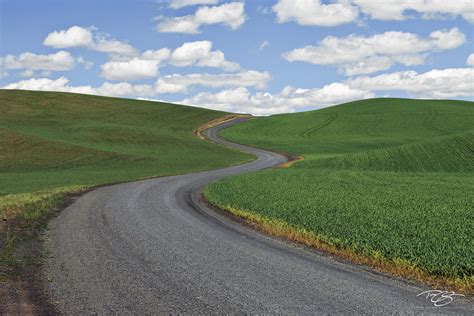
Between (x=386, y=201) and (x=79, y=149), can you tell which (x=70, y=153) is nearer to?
(x=79, y=149)

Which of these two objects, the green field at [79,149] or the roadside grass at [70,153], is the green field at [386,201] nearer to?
the roadside grass at [70,153]

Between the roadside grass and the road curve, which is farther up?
the roadside grass

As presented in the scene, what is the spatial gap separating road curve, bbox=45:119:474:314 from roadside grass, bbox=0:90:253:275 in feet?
6.62

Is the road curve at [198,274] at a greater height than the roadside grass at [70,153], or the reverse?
the roadside grass at [70,153]

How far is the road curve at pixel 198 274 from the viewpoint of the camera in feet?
29.3

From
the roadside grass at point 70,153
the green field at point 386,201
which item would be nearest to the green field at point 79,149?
the roadside grass at point 70,153

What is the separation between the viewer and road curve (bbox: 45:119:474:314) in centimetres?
895

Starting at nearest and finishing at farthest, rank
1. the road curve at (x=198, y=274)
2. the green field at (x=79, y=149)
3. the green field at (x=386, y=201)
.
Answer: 1. the road curve at (x=198, y=274)
2. the green field at (x=386, y=201)
3. the green field at (x=79, y=149)

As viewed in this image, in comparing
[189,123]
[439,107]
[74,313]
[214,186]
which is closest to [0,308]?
[74,313]
